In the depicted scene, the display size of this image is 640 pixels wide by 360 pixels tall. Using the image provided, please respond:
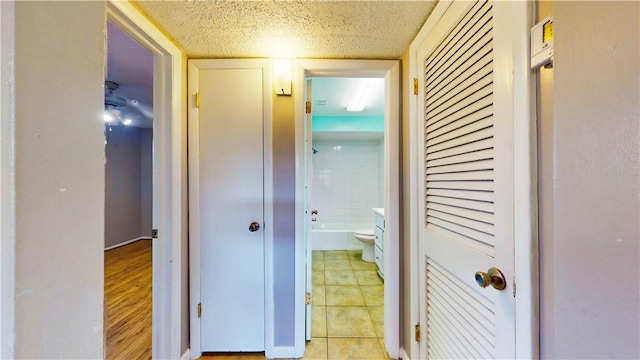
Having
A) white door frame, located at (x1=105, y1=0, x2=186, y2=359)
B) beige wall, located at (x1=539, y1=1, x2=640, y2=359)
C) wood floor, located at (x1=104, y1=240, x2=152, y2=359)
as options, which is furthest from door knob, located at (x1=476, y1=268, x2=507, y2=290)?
white door frame, located at (x1=105, y1=0, x2=186, y2=359)

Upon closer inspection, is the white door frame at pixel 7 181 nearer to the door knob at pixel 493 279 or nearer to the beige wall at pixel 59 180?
the beige wall at pixel 59 180

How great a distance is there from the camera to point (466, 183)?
3.04 feet

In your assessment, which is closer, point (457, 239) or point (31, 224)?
point (31, 224)

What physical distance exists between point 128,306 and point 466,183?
9.93 feet

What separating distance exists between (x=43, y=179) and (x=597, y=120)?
843 millimetres

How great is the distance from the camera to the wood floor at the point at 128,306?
1729 mm

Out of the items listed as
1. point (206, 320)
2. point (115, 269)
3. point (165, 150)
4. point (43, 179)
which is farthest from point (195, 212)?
point (115, 269)

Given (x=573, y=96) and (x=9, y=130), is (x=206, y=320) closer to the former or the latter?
(x=9, y=130)

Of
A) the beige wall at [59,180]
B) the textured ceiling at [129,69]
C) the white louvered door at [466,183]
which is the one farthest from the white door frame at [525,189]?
the textured ceiling at [129,69]

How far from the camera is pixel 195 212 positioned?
5.15ft

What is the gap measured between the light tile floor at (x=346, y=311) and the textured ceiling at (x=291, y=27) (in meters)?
2.04

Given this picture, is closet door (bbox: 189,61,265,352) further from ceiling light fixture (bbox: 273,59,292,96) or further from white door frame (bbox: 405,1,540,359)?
white door frame (bbox: 405,1,540,359)

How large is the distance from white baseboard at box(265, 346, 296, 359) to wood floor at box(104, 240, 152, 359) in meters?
0.90

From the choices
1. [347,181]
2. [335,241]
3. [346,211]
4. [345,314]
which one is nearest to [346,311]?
[345,314]
